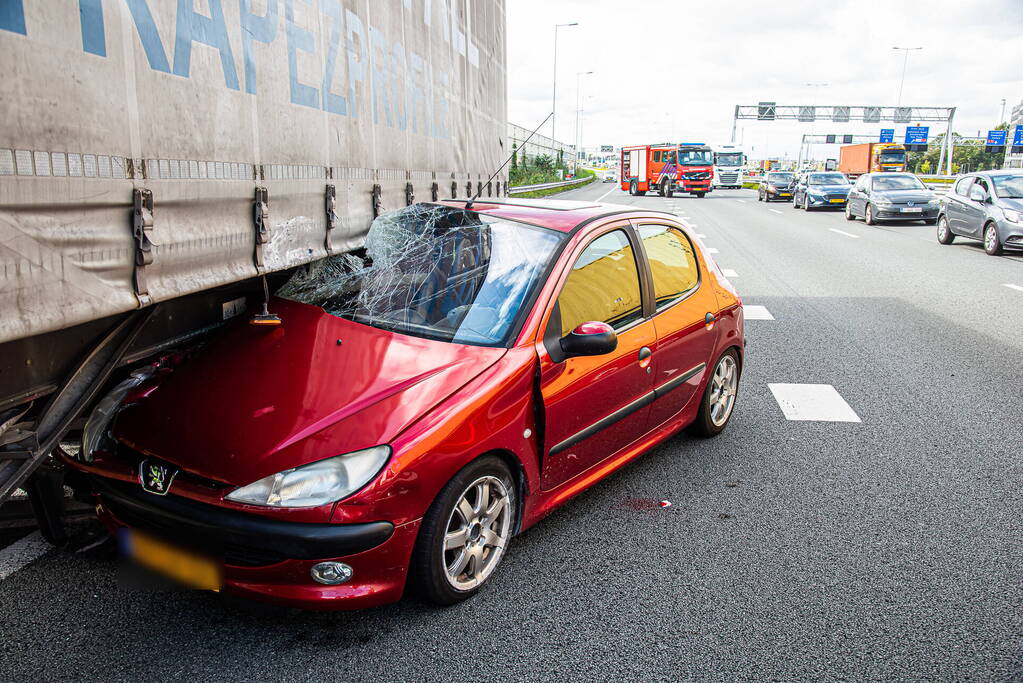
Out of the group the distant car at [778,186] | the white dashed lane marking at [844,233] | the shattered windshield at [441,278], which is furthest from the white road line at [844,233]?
the distant car at [778,186]

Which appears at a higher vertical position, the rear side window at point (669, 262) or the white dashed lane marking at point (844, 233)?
the rear side window at point (669, 262)

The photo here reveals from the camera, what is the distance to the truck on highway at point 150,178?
2434 mm

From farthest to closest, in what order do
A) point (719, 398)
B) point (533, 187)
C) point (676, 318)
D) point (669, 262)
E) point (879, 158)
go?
point (879, 158), point (533, 187), point (719, 398), point (669, 262), point (676, 318)

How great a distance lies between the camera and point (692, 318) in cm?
461

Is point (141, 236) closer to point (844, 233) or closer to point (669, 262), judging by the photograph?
point (669, 262)

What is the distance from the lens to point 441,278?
3.87 meters

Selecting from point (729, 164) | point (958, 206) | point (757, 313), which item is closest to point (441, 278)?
point (757, 313)

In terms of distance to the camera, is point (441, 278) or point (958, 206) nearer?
point (441, 278)

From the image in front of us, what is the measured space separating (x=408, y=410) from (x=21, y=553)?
1.98 m

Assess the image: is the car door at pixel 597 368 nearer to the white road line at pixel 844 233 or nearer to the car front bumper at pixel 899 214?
the white road line at pixel 844 233

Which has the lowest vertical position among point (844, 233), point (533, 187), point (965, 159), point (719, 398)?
point (844, 233)

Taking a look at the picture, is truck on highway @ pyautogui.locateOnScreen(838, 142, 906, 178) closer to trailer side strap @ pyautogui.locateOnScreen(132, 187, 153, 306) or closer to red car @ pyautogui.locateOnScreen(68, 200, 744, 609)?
red car @ pyautogui.locateOnScreen(68, 200, 744, 609)

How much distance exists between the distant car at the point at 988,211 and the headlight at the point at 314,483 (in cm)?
1567

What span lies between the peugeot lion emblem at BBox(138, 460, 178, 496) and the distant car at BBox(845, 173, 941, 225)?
23.5 metres
